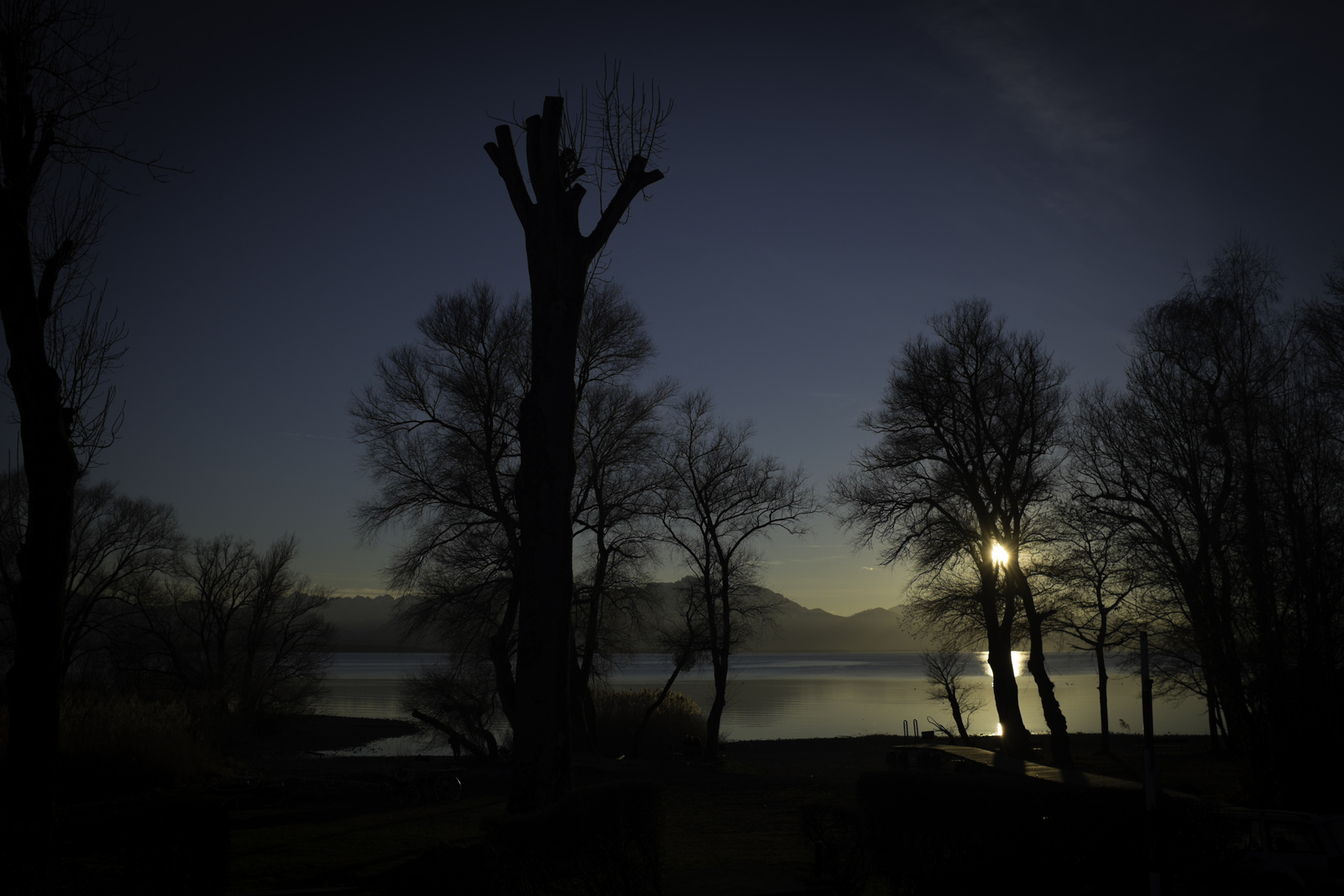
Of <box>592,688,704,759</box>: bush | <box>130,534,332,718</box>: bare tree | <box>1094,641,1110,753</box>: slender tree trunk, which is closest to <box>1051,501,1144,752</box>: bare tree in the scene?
<box>1094,641,1110,753</box>: slender tree trunk

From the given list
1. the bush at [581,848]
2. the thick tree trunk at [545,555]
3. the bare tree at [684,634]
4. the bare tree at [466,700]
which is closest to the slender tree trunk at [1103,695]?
the bare tree at [684,634]

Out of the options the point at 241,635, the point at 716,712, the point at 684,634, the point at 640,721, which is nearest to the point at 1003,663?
the point at 716,712

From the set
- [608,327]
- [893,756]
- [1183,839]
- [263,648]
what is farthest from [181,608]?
[1183,839]

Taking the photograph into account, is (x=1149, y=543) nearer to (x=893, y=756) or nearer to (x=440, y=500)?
(x=893, y=756)

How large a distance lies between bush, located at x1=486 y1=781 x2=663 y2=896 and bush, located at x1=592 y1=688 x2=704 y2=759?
24617 millimetres

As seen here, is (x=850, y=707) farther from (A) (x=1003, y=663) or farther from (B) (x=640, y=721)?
(A) (x=1003, y=663)

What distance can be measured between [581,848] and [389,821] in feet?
26.4

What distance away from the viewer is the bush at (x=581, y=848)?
581cm

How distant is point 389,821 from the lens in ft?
41.2

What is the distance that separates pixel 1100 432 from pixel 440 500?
1837 cm

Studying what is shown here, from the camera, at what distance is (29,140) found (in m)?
8.17

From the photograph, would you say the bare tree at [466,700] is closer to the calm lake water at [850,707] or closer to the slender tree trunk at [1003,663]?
the calm lake water at [850,707]

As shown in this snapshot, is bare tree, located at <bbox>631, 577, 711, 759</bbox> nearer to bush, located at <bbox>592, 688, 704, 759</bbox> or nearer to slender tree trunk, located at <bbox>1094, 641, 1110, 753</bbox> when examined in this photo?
bush, located at <bbox>592, 688, 704, 759</bbox>

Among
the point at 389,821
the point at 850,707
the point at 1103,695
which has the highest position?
the point at 389,821
